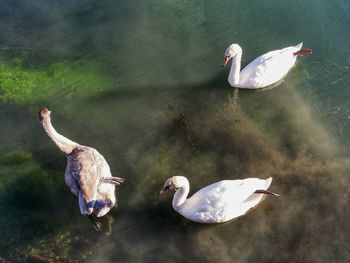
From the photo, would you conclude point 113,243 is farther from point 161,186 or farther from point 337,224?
point 337,224

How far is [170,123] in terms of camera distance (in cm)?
798

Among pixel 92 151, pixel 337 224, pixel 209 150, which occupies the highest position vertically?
pixel 92 151

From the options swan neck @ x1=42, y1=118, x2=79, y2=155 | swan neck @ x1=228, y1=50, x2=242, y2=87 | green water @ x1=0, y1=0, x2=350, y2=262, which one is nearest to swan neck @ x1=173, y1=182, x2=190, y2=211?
green water @ x1=0, y1=0, x2=350, y2=262

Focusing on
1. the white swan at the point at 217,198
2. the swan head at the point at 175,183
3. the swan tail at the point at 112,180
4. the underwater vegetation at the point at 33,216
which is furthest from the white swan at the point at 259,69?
the underwater vegetation at the point at 33,216

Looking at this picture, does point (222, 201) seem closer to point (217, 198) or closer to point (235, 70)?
point (217, 198)

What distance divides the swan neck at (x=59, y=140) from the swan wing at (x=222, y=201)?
2.00m

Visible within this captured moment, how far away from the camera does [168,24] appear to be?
945 cm

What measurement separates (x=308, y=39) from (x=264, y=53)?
940 mm

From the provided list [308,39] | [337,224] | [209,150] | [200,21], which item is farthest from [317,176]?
[200,21]

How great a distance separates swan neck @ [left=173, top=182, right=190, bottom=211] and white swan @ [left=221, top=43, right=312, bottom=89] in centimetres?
245

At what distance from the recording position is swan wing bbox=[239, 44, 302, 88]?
8.09 metres

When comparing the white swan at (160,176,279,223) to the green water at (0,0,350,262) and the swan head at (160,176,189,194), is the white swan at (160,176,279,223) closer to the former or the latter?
the swan head at (160,176,189,194)

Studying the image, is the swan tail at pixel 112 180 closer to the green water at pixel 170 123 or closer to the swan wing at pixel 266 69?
the green water at pixel 170 123

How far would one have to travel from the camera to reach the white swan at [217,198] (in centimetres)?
647
